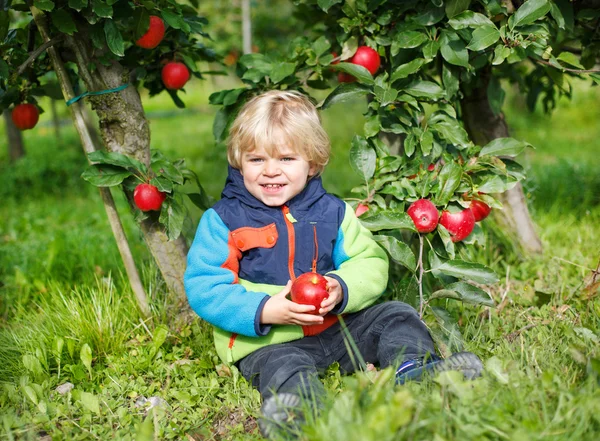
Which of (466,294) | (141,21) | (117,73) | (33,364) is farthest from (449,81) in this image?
(33,364)

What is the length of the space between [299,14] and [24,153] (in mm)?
5156

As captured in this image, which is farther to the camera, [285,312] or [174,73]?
[174,73]

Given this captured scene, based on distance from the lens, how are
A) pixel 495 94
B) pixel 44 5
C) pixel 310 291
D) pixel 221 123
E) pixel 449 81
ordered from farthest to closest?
pixel 495 94 → pixel 221 123 → pixel 449 81 → pixel 44 5 → pixel 310 291

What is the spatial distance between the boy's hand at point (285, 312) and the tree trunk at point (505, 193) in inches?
57.3

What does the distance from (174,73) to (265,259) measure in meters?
0.95

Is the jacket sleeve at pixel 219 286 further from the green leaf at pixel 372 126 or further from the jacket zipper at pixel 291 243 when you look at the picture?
→ the green leaf at pixel 372 126

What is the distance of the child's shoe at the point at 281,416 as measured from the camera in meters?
1.59

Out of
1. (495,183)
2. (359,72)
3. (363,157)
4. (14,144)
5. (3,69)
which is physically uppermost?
(3,69)

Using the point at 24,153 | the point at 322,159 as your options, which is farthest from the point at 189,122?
the point at 322,159

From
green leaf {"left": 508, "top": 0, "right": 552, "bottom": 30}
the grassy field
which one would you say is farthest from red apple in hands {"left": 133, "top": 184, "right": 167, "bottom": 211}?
green leaf {"left": 508, "top": 0, "right": 552, "bottom": 30}

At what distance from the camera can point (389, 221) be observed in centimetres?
210

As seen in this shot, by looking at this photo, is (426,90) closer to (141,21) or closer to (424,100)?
(424,100)

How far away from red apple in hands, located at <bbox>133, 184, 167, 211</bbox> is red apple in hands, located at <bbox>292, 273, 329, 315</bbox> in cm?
69

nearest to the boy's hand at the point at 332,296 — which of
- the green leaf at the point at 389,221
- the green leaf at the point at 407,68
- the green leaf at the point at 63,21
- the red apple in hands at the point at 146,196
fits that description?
the green leaf at the point at 389,221
